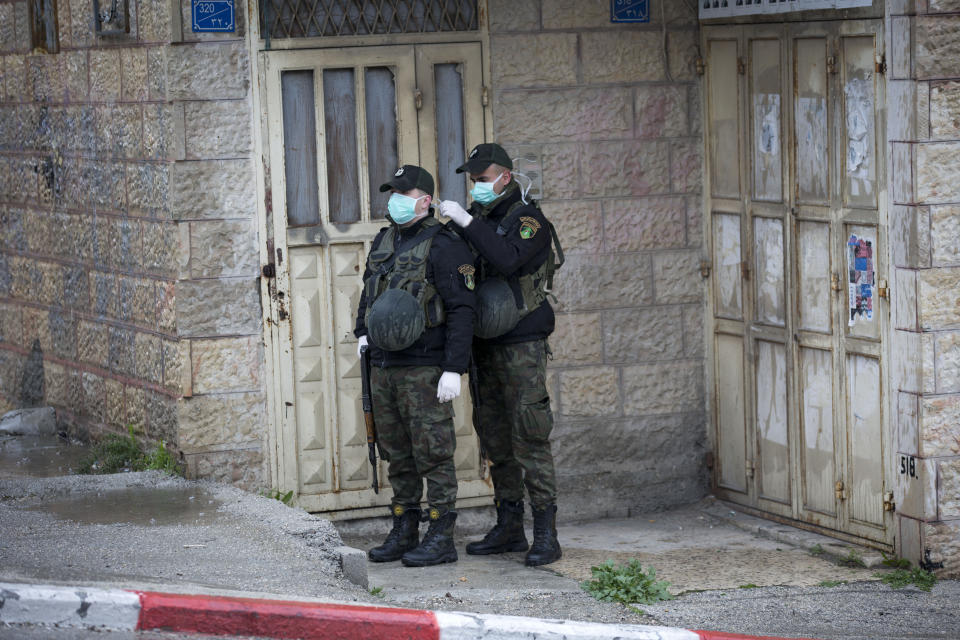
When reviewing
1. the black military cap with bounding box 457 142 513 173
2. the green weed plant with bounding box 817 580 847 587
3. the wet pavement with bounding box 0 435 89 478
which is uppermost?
the black military cap with bounding box 457 142 513 173

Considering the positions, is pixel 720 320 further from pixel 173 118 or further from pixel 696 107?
pixel 173 118

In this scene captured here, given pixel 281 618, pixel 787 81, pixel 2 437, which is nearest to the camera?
pixel 281 618

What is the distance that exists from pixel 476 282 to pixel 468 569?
4.79 ft

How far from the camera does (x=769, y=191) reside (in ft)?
26.9

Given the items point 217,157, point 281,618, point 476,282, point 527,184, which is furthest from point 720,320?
point 281,618

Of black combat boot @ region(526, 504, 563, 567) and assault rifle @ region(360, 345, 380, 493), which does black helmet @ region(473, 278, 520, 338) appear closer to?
assault rifle @ region(360, 345, 380, 493)

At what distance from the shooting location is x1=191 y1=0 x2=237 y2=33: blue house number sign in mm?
7590

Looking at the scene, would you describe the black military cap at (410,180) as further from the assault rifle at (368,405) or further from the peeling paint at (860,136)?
the peeling paint at (860,136)

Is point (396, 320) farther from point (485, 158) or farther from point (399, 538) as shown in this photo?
point (399, 538)

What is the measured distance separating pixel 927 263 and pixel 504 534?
8.46 ft

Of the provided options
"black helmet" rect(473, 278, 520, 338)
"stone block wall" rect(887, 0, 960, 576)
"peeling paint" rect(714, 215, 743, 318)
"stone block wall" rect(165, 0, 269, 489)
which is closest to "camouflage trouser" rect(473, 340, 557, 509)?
"black helmet" rect(473, 278, 520, 338)

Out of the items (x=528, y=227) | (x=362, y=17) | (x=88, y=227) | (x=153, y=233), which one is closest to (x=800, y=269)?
(x=528, y=227)

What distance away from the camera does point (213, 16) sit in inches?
300

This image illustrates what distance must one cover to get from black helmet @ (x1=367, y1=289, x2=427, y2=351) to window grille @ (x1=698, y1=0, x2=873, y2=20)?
8.47ft
